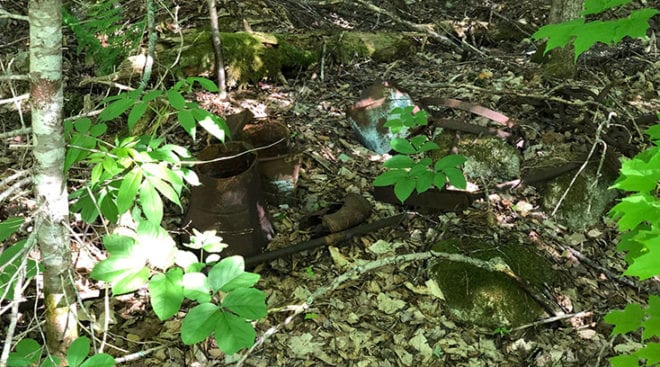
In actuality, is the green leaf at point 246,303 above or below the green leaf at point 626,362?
above

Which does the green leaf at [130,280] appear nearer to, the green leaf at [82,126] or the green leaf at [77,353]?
the green leaf at [77,353]

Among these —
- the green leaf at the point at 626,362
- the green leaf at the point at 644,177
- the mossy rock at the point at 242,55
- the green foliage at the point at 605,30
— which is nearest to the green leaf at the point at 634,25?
the green foliage at the point at 605,30

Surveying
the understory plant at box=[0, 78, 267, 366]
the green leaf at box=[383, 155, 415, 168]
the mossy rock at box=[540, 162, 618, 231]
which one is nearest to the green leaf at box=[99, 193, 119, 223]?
the understory plant at box=[0, 78, 267, 366]

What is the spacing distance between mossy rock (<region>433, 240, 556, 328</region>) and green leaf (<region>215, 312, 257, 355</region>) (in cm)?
168

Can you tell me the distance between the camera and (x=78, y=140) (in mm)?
1852

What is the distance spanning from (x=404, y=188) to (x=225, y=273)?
1.37 metres

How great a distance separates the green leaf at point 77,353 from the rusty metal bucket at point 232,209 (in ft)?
4.41

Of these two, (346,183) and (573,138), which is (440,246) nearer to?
(346,183)

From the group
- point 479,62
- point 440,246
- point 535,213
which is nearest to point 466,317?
Result: point 440,246

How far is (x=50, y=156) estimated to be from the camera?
1804mm

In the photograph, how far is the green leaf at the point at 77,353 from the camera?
1.55 metres

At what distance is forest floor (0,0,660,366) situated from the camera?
267cm

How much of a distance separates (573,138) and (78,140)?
366cm

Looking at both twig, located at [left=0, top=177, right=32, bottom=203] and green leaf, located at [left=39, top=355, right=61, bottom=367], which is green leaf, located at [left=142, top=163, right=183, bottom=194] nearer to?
twig, located at [left=0, top=177, right=32, bottom=203]
